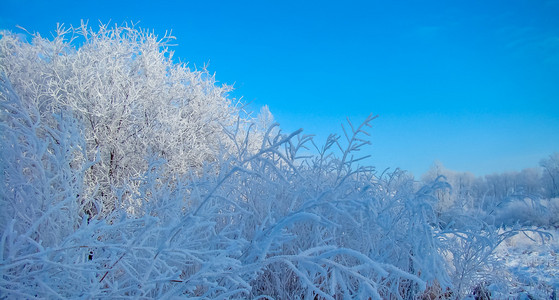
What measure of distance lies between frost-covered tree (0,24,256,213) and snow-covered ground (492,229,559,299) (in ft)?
18.3

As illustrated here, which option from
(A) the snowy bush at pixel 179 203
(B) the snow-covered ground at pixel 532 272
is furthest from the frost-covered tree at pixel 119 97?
(B) the snow-covered ground at pixel 532 272

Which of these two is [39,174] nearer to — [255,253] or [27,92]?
[255,253]

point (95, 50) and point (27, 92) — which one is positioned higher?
point (95, 50)

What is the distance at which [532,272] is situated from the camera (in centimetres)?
605

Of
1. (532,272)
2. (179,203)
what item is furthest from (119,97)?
(532,272)

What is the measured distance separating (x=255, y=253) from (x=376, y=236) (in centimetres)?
154

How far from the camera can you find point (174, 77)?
10492mm

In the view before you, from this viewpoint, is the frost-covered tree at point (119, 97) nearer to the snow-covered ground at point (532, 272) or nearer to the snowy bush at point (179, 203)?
the snowy bush at point (179, 203)

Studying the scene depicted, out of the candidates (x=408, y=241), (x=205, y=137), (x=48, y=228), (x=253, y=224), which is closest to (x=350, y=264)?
(x=408, y=241)

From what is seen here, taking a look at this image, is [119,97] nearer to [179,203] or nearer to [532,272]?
[179,203]

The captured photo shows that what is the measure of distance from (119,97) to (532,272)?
9180 millimetres

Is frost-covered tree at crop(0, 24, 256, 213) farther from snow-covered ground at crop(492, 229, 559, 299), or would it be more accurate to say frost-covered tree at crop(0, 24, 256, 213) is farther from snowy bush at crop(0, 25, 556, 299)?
snow-covered ground at crop(492, 229, 559, 299)

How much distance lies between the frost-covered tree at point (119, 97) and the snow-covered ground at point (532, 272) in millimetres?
5577

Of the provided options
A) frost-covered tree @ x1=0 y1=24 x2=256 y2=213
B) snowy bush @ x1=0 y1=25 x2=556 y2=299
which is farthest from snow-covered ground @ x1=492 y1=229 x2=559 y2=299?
frost-covered tree @ x1=0 y1=24 x2=256 y2=213
